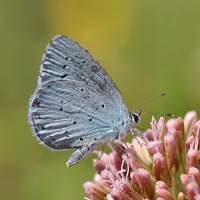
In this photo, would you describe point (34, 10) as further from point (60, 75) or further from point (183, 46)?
point (60, 75)

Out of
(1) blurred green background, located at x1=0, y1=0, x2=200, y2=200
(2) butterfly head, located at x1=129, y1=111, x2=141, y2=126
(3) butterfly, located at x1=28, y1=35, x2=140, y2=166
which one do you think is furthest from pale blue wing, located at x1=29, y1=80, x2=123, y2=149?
(1) blurred green background, located at x1=0, y1=0, x2=200, y2=200

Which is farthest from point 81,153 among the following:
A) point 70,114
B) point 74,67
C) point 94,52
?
point 94,52

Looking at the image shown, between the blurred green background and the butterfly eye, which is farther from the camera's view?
the blurred green background

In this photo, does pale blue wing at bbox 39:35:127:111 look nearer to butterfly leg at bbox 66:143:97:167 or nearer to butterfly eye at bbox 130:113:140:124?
butterfly eye at bbox 130:113:140:124

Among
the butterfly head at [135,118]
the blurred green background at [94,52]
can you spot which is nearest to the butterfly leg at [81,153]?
the butterfly head at [135,118]

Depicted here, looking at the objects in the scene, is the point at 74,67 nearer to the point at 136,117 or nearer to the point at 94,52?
the point at 136,117

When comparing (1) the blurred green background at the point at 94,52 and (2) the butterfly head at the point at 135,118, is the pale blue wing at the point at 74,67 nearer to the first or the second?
(2) the butterfly head at the point at 135,118

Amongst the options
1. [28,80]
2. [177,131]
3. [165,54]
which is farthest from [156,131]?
[28,80]
